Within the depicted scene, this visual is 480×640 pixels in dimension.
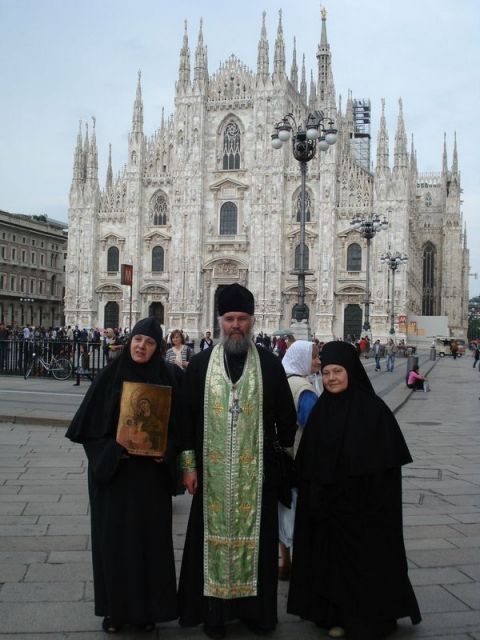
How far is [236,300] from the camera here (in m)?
3.89

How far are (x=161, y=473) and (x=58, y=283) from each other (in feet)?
212

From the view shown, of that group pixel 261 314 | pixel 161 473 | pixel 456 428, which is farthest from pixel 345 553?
pixel 261 314

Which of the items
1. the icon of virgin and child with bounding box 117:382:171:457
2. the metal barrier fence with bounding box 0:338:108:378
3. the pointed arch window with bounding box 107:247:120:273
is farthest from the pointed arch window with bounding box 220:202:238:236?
the icon of virgin and child with bounding box 117:382:171:457

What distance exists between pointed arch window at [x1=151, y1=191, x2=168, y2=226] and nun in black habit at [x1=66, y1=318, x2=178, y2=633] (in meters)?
43.9

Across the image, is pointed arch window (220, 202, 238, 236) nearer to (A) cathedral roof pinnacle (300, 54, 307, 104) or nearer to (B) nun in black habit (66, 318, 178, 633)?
(A) cathedral roof pinnacle (300, 54, 307, 104)

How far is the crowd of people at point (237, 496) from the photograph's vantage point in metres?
3.63

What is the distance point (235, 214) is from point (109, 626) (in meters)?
42.9

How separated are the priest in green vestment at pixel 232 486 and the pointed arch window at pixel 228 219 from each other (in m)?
42.1

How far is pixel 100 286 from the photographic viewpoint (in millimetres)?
47281

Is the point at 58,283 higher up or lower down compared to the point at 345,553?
higher up

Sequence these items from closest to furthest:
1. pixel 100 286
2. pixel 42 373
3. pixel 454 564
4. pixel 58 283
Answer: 1. pixel 454 564
2. pixel 42 373
3. pixel 100 286
4. pixel 58 283

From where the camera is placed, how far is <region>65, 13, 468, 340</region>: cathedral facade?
42.9 meters

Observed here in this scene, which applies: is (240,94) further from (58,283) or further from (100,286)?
(58,283)

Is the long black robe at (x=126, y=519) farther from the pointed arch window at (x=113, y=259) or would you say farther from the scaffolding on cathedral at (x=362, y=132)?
the scaffolding on cathedral at (x=362, y=132)
